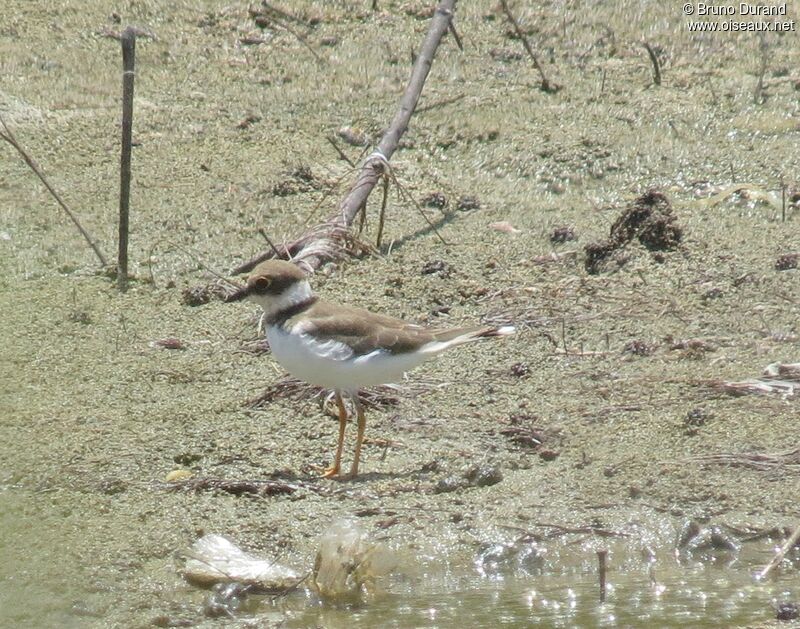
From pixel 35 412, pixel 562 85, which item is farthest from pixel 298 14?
pixel 35 412

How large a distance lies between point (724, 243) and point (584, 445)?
8.74 ft

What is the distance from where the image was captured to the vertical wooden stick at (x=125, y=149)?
7508 mm

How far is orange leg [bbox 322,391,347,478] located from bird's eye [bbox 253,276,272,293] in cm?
58

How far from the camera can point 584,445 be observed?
6.35 metres

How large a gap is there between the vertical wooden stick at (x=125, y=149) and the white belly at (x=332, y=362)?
2071mm

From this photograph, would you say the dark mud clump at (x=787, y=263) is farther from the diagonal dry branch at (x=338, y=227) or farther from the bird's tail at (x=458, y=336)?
the diagonal dry branch at (x=338, y=227)

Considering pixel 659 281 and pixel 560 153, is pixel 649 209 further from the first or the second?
pixel 560 153

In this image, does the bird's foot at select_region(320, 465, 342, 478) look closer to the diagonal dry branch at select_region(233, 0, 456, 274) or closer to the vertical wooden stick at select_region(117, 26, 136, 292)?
the diagonal dry branch at select_region(233, 0, 456, 274)

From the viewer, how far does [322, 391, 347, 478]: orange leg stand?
19.9 feet

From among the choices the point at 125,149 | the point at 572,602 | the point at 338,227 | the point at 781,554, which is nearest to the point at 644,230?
the point at 338,227

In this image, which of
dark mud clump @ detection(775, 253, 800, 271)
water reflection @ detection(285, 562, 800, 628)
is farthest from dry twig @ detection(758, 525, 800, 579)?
dark mud clump @ detection(775, 253, 800, 271)

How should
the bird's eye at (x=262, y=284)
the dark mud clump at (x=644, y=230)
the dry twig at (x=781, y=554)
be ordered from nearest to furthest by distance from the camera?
the dry twig at (x=781, y=554) → the bird's eye at (x=262, y=284) → the dark mud clump at (x=644, y=230)

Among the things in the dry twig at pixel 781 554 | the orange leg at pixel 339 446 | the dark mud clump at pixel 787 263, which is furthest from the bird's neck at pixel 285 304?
the dark mud clump at pixel 787 263

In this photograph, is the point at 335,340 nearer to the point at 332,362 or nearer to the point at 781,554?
the point at 332,362
